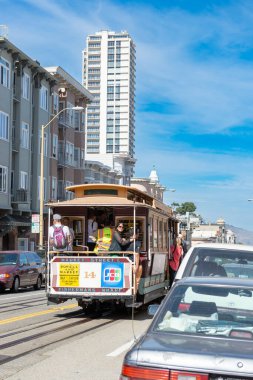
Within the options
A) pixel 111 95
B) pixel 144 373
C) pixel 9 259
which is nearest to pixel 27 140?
pixel 9 259

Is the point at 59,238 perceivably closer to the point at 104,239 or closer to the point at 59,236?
the point at 59,236

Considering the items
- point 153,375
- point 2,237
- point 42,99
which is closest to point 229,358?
point 153,375

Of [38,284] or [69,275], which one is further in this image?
[38,284]

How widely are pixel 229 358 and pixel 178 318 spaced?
1019 millimetres

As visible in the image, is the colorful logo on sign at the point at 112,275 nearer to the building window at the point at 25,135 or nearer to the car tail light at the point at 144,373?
the car tail light at the point at 144,373

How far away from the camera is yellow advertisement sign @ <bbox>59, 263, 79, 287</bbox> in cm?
1370

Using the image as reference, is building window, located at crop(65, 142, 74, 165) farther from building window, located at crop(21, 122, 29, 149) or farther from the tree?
the tree

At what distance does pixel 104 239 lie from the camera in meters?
15.1

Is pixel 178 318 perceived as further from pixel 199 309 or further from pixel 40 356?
pixel 40 356

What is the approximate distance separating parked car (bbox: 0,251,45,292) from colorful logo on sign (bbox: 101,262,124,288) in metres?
10.8

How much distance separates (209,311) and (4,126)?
115 feet

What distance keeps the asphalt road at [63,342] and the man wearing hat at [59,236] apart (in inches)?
63.3

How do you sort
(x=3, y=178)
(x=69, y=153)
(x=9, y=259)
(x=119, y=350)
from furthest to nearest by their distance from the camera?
(x=69, y=153) < (x=3, y=178) < (x=9, y=259) < (x=119, y=350)

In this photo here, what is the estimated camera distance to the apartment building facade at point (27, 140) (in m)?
39.3
